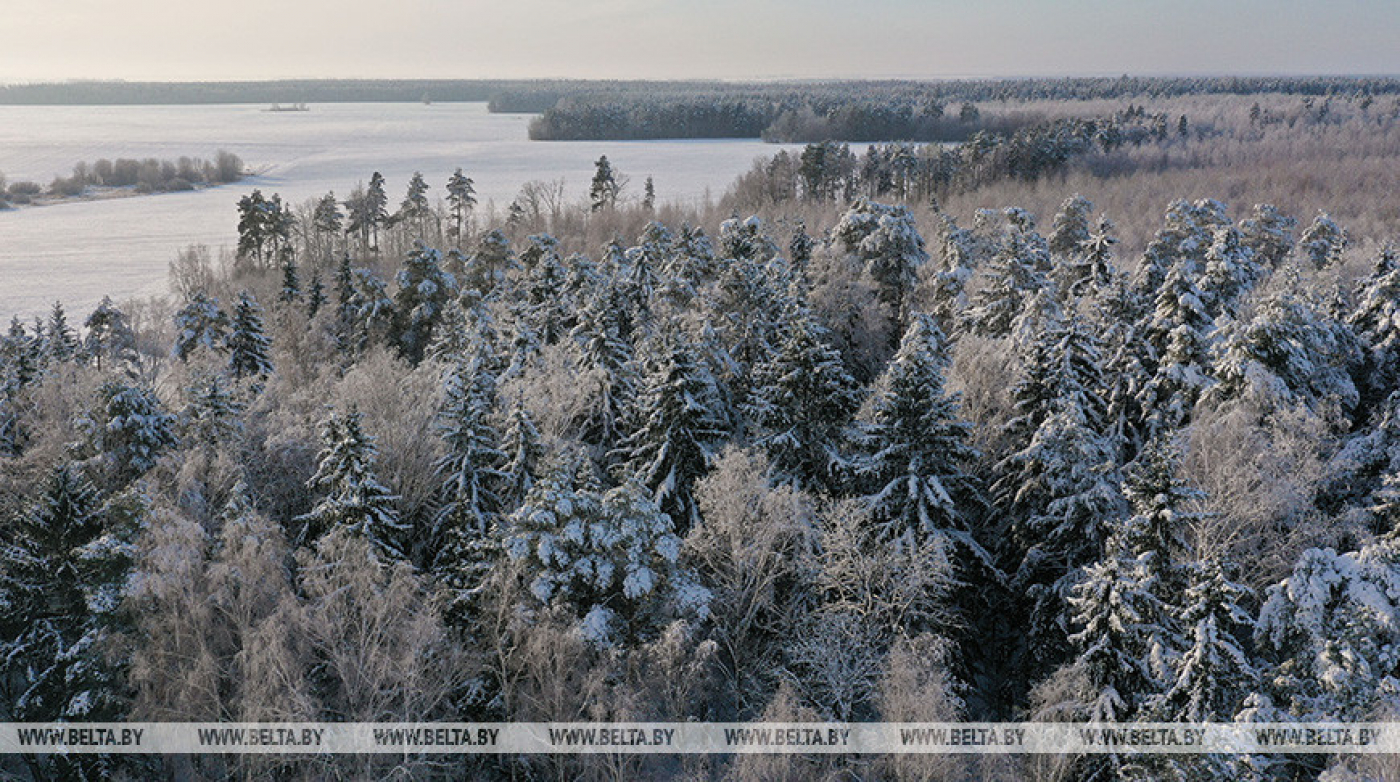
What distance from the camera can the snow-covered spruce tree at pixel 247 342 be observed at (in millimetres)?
45000

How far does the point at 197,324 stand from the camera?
156ft

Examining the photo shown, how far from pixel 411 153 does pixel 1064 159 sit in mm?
121028

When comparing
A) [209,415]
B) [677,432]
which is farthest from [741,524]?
[209,415]

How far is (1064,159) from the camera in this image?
122688 millimetres

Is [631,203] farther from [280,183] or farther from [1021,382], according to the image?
[1021,382]

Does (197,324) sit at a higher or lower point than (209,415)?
higher

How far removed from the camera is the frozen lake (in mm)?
87812

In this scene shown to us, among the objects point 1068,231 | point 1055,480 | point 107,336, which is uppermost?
point 1068,231

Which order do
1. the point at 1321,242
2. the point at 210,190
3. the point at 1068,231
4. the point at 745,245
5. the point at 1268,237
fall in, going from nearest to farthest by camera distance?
the point at 745,245 < the point at 1321,242 < the point at 1068,231 < the point at 1268,237 < the point at 210,190

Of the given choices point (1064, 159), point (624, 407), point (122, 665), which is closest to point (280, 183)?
point (1064, 159)

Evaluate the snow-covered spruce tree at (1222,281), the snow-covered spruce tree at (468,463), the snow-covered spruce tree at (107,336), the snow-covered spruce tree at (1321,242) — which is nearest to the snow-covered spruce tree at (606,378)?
the snow-covered spruce tree at (468,463)

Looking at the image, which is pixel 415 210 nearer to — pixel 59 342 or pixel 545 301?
pixel 59 342

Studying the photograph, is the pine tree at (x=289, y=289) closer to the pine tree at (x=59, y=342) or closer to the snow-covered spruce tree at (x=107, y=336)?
the snow-covered spruce tree at (x=107, y=336)

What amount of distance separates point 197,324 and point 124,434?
64.6ft
